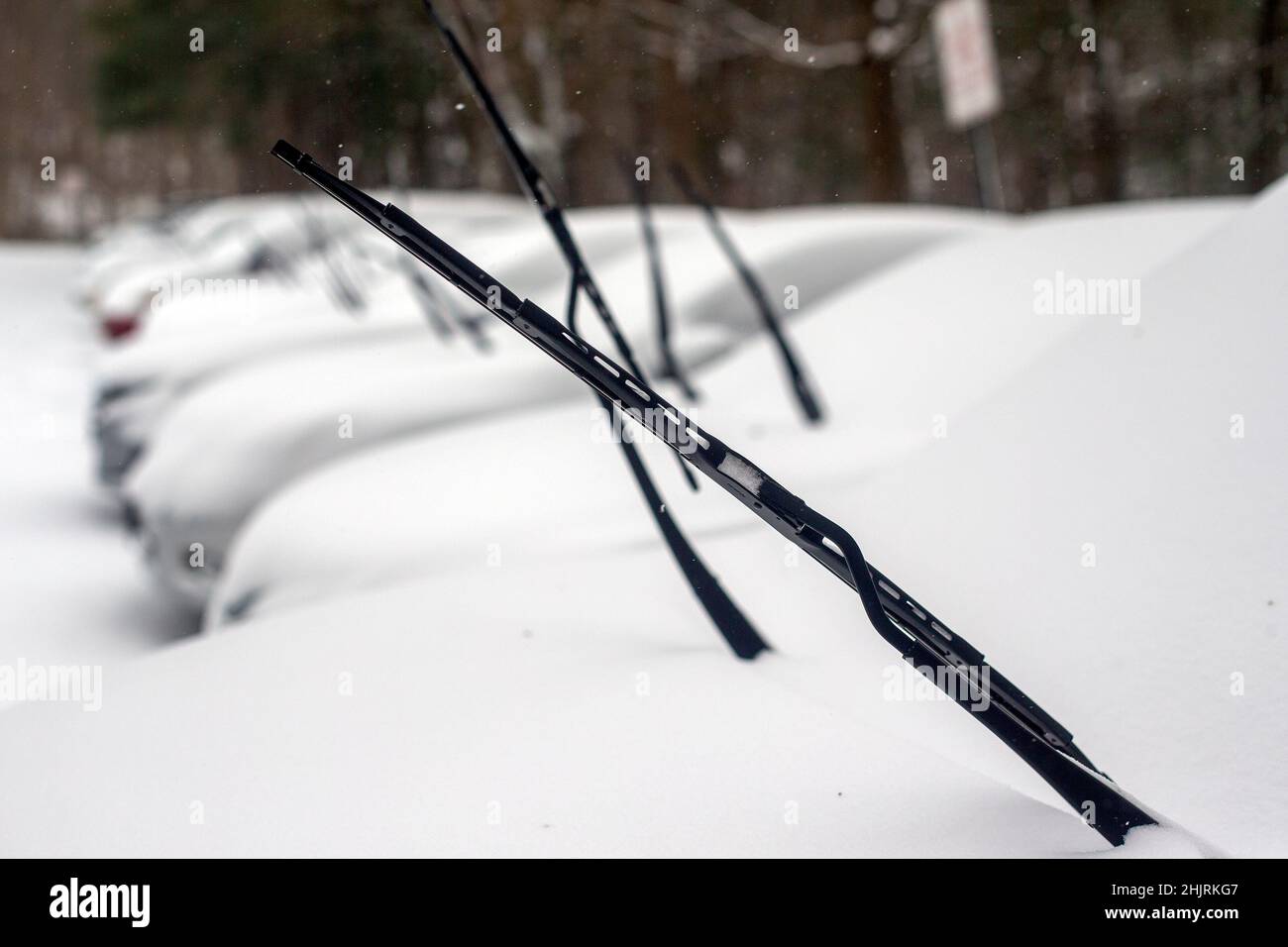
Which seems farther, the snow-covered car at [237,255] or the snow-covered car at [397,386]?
the snow-covered car at [237,255]

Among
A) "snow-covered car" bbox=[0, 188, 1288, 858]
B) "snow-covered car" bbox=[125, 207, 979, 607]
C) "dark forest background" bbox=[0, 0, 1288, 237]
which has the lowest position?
"snow-covered car" bbox=[0, 188, 1288, 858]

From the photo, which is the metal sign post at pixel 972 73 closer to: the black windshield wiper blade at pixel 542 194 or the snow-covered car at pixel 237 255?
the snow-covered car at pixel 237 255

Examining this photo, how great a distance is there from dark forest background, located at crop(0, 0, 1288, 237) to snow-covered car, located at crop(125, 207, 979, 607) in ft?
0.83

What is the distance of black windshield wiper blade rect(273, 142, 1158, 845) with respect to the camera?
3.84 ft

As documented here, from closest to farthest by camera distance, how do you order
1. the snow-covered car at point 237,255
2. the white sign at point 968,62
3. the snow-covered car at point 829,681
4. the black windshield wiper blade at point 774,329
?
the snow-covered car at point 829,681 < the black windshield wiper blade at point 774,329 < the white sign at point 968,62 < the snow-covered car at point 237,255

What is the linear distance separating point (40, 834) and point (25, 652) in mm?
1858

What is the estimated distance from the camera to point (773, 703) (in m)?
1.34

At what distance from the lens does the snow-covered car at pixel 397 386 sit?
11.5 feet

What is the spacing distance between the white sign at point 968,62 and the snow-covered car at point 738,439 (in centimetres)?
309

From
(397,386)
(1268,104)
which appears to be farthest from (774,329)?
(1268,104)

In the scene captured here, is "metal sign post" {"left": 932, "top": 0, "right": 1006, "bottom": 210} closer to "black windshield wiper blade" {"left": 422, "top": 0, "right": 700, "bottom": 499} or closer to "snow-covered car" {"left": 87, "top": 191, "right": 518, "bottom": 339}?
"snow-covered car" {"left": 87, "top": 191, "right": 518, "bottom": 339}

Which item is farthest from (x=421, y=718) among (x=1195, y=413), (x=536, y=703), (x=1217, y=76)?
(x=1217, y=76)

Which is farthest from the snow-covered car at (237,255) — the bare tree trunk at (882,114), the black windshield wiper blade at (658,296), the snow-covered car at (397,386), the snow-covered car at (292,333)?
the black windshield wiper blade at (658,296)

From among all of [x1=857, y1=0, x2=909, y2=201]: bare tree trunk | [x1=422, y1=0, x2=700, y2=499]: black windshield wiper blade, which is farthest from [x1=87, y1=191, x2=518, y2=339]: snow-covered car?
[x1=422, y1=0, x2=700, y2=499]: black windshield wiper blade
